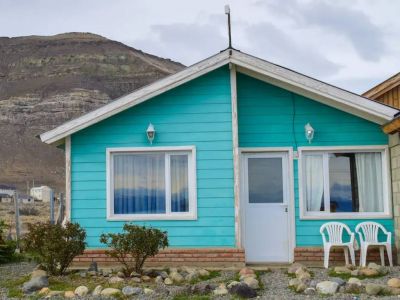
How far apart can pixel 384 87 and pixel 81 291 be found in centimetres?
902

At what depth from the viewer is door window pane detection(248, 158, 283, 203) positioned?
41.2 feet

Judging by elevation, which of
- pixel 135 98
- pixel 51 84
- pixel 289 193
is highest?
pixel 51 84

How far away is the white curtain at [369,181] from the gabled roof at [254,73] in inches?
28.8

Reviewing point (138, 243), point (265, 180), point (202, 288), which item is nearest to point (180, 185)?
point (265, 180)

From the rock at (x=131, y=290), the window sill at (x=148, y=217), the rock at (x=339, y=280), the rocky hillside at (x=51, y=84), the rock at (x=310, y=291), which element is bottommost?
the rock at (x=310, y=291)

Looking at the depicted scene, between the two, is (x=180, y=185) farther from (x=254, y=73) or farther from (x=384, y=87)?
(x=384, y=87)

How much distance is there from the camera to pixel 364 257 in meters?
11.6

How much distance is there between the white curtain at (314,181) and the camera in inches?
492

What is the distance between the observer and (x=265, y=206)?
12539 mm

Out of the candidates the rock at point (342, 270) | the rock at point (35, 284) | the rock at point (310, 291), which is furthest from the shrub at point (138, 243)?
the rock at point (342, 270)

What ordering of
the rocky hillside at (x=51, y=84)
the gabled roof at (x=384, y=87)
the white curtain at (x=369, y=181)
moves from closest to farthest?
the white curtain at (x=369, y=181) → the gabled roof at (x=384, y=87) → the rocky hillside at (x=51, y=84)

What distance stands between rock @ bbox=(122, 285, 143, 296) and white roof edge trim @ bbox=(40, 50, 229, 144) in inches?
154

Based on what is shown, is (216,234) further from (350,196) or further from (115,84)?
(115,84)

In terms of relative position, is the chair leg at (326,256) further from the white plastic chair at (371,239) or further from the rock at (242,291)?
the rock at (242,291)
